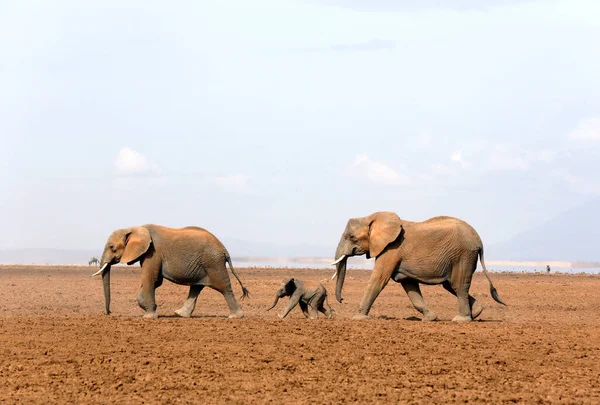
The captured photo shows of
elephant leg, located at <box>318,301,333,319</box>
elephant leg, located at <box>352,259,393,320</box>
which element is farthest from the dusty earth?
elephant leg, located at <box>318,301,333,319</box>

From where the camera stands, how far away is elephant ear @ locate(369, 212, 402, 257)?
71.8 feet

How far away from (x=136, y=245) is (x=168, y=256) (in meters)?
0.73

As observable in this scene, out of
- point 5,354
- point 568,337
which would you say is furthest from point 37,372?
point 568,337

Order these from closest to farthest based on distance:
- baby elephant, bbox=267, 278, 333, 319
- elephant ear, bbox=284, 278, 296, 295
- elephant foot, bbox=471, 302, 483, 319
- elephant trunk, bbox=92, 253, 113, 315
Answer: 1. elephant foot, bbox=471, 302, 483, 319
2. elephant trunk, bbox=92, 253, 113, 315
3. baby elephant, bbox=267, 278, 333, 319
4. elephant ear, bbox=284, 278, 296, 295

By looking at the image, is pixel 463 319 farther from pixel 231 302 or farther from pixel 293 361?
pixel 293 361

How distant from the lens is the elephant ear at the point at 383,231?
21891 millimetres

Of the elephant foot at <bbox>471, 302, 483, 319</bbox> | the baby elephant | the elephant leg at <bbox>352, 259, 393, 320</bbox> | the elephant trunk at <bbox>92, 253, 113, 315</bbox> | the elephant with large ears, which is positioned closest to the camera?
the elephant leg at <bbox>352, 259, 393, 320</bbox>

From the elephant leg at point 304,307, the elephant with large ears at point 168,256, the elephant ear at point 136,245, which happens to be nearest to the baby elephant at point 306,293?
the elephant leg at point 304,307

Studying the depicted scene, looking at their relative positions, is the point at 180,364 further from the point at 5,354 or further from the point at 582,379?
the point at 582,379

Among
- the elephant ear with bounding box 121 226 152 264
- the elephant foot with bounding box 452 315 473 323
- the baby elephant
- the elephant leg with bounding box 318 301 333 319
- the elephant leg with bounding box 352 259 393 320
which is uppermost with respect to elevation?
the elephant ear with bounding box 121 226 152 264

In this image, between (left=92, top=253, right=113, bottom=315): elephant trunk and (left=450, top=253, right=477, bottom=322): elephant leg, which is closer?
(left=450, top=253, right=477, bottom=322): elephant leg

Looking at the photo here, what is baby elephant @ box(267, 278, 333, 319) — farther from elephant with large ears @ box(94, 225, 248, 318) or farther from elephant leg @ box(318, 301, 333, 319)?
elephant with large ears @ box(94, 225, 248, 318)

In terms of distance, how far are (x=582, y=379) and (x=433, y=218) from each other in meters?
7.66

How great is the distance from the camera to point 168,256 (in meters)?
22.3
